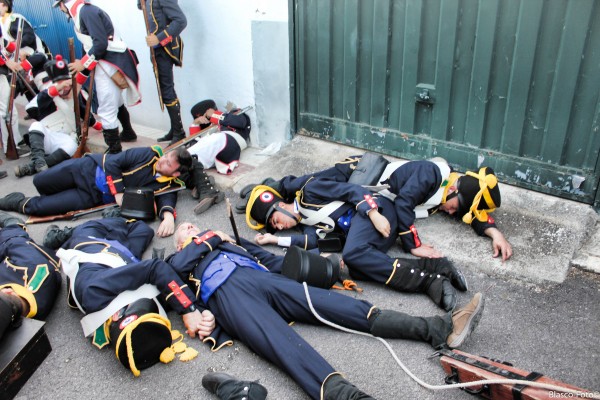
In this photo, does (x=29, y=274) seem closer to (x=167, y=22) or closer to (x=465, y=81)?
(x=167, y=22)

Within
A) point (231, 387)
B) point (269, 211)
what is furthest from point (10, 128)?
point (231, 387)

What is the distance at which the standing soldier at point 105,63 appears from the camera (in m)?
5.57

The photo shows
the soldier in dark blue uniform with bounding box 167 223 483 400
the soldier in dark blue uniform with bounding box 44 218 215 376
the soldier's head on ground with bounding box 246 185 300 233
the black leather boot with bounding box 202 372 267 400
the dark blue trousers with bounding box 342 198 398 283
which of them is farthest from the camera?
the soldier's head on ground with bounding box 246 185 300 233

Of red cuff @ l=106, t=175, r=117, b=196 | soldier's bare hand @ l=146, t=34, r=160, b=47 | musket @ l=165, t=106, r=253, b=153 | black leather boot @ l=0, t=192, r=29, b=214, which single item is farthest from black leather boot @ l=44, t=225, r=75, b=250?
soldier's bare hand @ l=146, t=34, r=160, b=47

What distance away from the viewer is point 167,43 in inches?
220

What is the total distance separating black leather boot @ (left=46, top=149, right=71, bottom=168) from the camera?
5.75 metres

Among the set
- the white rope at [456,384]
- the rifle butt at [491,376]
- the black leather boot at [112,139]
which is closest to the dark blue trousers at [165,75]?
the black leather boot at [112,139]

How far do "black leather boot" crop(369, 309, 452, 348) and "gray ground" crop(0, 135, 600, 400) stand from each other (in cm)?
6

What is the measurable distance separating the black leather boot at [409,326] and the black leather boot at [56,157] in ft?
14.4

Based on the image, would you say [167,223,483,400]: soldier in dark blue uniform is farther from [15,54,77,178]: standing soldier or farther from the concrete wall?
[15,54,77,178]: standing soldier

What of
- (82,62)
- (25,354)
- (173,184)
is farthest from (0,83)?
(25,354)

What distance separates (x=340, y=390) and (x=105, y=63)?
15.6 feet

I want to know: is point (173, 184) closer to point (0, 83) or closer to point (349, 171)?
point (349, 171)

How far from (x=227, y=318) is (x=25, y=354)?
105cm
